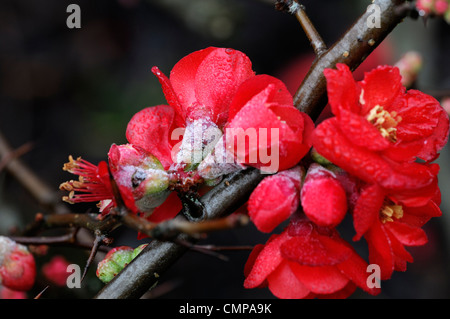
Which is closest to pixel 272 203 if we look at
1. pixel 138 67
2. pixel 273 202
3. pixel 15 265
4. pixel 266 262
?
pixel 273 202

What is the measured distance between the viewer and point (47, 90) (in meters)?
2.59

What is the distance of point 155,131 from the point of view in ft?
2.46

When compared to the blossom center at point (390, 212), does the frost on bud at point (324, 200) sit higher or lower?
higher

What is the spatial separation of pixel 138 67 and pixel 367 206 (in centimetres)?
229

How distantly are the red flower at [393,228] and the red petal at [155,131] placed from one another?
329 millimetres

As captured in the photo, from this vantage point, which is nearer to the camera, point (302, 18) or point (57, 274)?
point (302, 18)

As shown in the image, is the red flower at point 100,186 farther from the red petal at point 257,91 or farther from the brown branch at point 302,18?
the brown branch at point 302,18

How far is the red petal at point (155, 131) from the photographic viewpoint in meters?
0.75

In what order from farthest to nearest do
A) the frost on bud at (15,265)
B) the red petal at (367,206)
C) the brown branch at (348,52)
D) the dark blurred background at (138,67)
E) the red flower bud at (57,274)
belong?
the dark blurred background at (138,67) < the red flower bud at (57,274) < the frost on bud at (15,265) < the brown branch at (348,52) < the red petal at (367,206)

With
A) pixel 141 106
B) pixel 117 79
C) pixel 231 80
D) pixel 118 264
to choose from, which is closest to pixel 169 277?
pixel 141 106

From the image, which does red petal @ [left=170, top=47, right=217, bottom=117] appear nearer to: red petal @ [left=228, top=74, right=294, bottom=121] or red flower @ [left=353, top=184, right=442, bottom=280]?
red petal @ [left=228, top=74, right=294, bottom=121]

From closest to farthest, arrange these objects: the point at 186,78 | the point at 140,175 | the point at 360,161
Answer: the point at 360,161 < the point at 140,175 < the point at 186,78

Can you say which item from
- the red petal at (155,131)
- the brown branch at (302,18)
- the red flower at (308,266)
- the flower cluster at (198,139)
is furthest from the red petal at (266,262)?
the brown branch at (302,18)

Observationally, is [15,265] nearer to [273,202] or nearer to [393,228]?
[273,202]
